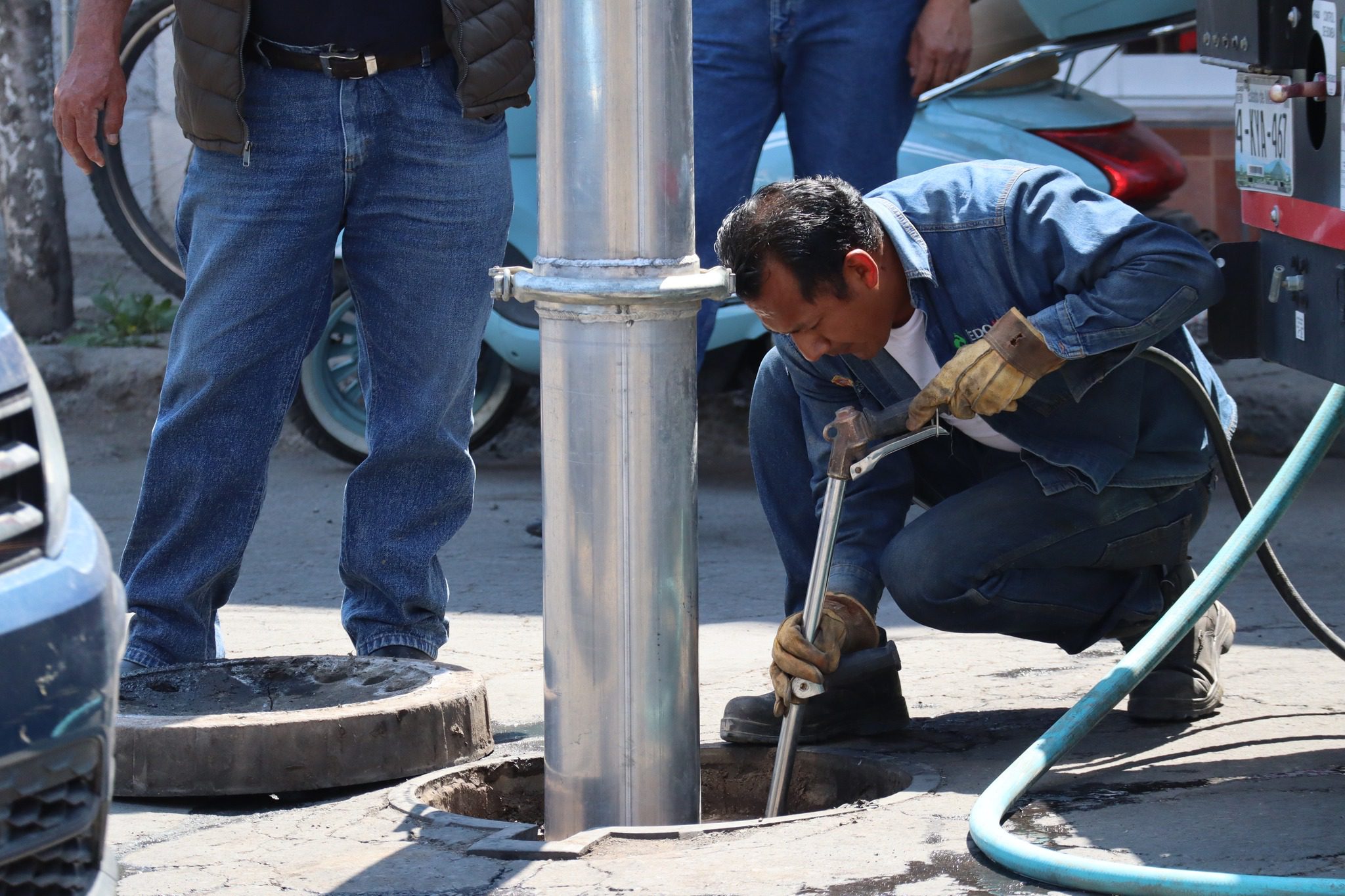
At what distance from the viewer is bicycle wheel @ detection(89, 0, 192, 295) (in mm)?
6406

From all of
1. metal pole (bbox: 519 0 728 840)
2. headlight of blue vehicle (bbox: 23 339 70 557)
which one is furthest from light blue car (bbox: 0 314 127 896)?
metal pole (bbox: 519 0 728 840)

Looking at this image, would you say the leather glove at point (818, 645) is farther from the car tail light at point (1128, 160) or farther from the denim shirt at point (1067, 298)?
the car tail light at point (1128, 160)

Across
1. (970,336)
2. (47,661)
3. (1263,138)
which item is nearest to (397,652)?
(970,336)

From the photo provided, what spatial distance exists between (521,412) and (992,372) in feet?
12.3

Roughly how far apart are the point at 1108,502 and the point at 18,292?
4835 mm

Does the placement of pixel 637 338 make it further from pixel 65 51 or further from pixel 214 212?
pixel 65 51

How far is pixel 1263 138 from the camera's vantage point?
2.82 m

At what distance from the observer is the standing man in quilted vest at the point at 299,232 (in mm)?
2965

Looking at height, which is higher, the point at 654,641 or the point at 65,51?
the point at 65,51

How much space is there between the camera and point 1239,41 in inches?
110

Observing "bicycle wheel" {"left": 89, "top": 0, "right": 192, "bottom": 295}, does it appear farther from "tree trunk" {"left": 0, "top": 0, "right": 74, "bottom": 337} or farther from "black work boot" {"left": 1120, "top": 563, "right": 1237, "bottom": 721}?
"black work boot" {"left": 1120, "top": 563, "right": 1237, "bottom": 721}

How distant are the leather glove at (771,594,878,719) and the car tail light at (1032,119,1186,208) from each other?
2534 mm

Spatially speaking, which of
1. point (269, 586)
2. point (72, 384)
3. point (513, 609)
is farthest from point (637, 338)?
point (72, 384)

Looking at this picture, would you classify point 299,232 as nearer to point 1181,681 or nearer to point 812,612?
point 812,612
